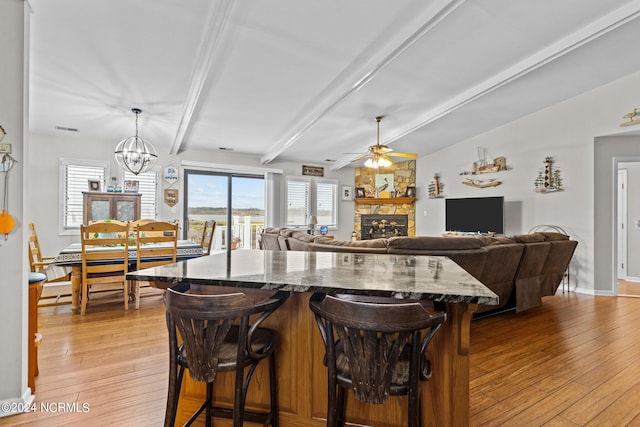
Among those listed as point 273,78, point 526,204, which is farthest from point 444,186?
point 273,78

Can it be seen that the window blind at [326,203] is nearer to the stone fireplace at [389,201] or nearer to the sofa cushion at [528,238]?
the stone fireplace at [389,201]

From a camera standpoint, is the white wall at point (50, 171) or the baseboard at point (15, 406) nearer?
the baseboard at point (15, 406)

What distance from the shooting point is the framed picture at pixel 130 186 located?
17.6ft

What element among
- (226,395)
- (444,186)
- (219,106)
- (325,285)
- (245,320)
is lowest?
(226,395)

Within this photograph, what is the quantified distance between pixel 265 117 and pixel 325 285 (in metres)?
4.09

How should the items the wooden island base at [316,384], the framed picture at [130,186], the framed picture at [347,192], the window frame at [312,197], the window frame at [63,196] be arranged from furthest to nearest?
the framed picture at [347,192], the window frame at [312,197], the framed picture at [130,186], the window frame at [63,196], the wooden island base at [316,384]

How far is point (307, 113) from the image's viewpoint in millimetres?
4734

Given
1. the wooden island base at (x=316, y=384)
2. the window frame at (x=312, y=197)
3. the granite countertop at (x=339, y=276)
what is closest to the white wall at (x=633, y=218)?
the window frame at (x=312, y=197)

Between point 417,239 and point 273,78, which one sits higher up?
point 273,78

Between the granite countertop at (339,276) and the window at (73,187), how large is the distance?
4630mm

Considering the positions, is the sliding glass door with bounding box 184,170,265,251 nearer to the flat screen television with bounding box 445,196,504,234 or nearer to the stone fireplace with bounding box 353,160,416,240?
the stone fireplace with bounding box 353,160,416,240

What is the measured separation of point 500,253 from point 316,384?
2.55 meters

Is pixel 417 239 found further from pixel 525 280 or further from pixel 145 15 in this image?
pixel 145 15

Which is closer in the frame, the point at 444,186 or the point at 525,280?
the point at 525,280
